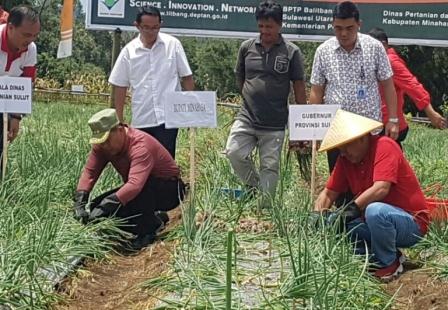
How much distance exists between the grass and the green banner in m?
3.86

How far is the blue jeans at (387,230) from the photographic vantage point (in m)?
4.22

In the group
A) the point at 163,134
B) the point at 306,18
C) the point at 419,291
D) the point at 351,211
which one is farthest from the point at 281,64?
the point at 306,18

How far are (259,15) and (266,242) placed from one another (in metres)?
1.69

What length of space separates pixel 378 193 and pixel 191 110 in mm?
1645

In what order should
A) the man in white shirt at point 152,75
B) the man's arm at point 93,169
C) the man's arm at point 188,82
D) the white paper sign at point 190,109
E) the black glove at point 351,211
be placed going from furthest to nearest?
the man's arm at point 188,82 < the man in white shirt at point 152,75 < the white paper sign at point 190,109 < the man's arm at point 93,169 < the black glove at point 351,211

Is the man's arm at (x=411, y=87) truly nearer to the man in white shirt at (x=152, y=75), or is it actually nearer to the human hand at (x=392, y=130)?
the human hand at (x=392, y=130)

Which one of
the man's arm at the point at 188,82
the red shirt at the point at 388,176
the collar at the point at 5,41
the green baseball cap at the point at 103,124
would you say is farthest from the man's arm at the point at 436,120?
the collar at the point at 5,41

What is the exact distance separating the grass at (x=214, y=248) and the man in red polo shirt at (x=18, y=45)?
26.1 inches

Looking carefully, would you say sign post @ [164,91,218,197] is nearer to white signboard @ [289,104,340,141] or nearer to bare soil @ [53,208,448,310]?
white signboard @ [289,104,340,141]

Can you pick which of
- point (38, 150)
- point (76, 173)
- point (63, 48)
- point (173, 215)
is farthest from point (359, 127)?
point (63, 48)

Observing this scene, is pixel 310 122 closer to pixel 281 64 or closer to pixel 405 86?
pixel 281 64

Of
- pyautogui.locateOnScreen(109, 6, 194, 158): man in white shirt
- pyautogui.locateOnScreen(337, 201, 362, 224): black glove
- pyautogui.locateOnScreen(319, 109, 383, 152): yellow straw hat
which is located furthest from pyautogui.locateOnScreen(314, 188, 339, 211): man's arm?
pyautogui.locateOnScreen(109, 6, 194, 158): man in white shirt

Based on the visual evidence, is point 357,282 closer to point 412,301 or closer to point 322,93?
point 412,301

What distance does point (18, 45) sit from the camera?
5.62 metres
